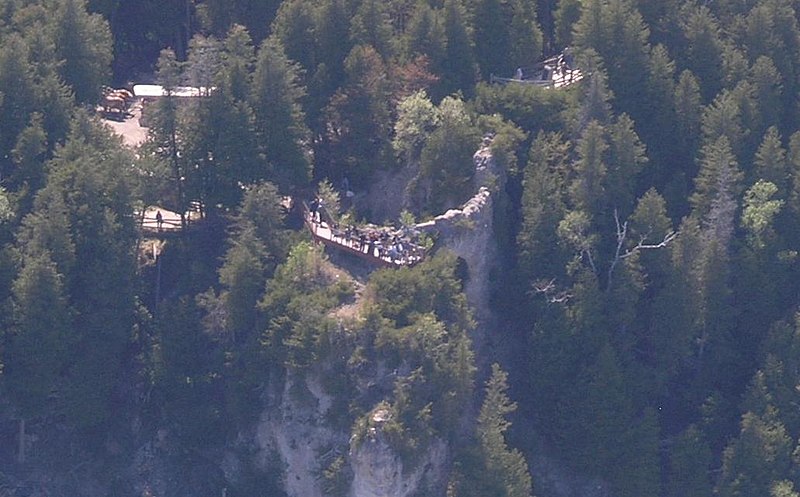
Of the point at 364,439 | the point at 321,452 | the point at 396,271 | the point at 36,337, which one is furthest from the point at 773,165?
the point at 36,337

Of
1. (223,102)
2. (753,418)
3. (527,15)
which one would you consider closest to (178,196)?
(223,102)

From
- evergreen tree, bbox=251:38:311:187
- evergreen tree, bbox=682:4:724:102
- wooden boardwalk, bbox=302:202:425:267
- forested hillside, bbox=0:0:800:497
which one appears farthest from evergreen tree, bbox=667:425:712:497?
evergreen tree, bbox=251:38:311:187

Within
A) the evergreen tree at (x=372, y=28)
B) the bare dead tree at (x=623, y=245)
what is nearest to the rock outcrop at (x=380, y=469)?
the bare dead tree at (x=623, y=245)

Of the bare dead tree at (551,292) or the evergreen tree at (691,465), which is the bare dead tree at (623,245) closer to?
the bare dead tree at (551,292)

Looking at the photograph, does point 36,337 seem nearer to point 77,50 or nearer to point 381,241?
point 381,241

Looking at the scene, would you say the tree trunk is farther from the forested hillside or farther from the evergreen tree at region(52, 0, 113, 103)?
the evergreen tree at region(52, 0, 113, 103)
